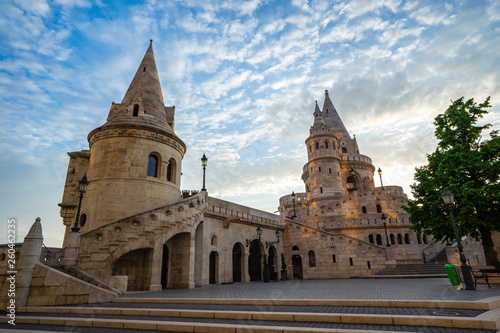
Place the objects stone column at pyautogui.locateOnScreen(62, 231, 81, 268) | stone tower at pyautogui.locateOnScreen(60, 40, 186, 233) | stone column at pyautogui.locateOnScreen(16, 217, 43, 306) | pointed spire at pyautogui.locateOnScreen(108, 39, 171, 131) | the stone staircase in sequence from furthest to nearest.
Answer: pointed spire at pyautogui.locateOnScreen(108, 39, 171, 131)
stone tower at pyautogui.locateOnScreen(60, 40, 186, 233)
stone column at pyautogui.locateOnScreen(62, 231, 81, 268)
stone column at pyautogui.locateOnScreen(16, 217, 43, 306)
the stone staircase

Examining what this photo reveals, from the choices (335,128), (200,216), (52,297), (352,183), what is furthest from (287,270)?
(335,128)

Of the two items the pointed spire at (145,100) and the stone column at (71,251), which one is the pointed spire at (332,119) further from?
the stone column at (71,251)

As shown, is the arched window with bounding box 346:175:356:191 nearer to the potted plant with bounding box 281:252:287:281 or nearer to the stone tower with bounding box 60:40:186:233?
the potted plant with bounding box 281:252:287:281

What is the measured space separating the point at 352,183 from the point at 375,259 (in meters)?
28.2

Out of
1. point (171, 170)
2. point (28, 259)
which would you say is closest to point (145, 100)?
point (171, 170)

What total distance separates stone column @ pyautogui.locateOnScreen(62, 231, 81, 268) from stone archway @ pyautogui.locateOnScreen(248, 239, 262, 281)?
15240 millimetres

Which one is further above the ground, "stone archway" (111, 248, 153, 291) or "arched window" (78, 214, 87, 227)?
"arched window" (78, 214, 87, 227)

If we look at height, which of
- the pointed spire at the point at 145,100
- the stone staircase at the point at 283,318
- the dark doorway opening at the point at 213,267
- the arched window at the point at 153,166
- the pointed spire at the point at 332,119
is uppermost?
the pointed spire at the point at 332,119

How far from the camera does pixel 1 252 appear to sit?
1152cm

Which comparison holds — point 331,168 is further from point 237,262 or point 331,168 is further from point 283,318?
point 283,318

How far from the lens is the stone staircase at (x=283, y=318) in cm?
607

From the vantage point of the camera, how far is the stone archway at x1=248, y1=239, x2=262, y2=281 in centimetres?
2461

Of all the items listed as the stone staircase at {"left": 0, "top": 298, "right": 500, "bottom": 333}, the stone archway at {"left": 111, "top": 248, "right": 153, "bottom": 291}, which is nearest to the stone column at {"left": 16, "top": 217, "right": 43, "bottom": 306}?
the stone staircase at {"left": 0, "top": 298, "right": 500, "bottom": 333}

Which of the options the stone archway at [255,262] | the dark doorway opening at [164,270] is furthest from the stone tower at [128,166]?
the stone archway at [255,262]
